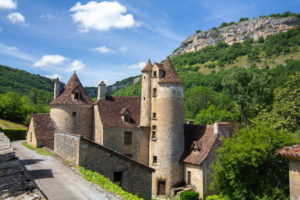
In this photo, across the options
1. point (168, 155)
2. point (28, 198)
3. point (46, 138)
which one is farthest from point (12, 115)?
point (28, 198)

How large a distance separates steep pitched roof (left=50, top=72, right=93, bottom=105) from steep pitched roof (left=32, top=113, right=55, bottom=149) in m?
2.52

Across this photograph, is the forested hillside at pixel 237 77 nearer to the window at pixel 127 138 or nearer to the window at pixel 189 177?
the window at pixel 189 177

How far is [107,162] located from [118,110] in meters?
16.0

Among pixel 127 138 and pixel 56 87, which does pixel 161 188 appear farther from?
pixel 56 87

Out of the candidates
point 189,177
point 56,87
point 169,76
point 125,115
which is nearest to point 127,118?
point 125,115

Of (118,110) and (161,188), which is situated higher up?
(118,110)

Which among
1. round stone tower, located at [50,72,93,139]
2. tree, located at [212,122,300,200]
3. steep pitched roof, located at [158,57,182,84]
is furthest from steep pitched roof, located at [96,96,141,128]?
tree, located at [212,122,300,200]

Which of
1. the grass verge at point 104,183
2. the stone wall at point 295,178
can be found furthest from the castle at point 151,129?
the stone wall at point 295,178

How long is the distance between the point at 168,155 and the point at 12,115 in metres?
47.4

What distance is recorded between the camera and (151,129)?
34.3 m

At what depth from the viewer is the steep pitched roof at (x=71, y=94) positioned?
33.1 metres

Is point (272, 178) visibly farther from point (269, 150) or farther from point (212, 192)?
point (212, 192)

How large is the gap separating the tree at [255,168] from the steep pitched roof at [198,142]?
10664 mm

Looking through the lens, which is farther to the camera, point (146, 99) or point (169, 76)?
point (146, 99)
